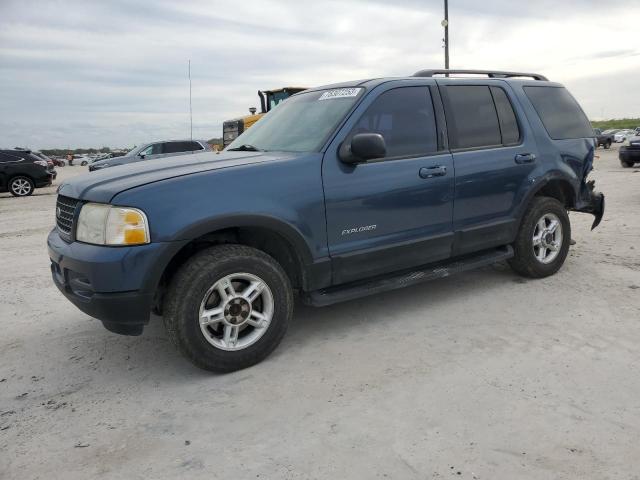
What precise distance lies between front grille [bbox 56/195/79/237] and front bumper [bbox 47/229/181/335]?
0.32 metres

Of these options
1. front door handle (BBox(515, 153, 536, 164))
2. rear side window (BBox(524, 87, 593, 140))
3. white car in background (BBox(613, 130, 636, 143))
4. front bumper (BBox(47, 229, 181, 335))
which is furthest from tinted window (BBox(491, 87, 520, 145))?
white car in background (BBox(613, 130, 636, 143))

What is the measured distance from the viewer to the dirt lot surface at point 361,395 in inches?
95.3

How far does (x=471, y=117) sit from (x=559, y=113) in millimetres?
1324

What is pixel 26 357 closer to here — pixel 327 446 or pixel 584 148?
pixel 327 446

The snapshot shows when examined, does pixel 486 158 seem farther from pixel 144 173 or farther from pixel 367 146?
pixel 144 173

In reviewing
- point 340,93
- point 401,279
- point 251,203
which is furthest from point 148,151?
point 251,203

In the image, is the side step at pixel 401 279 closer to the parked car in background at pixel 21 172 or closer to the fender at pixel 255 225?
the fender at pixel 255 225

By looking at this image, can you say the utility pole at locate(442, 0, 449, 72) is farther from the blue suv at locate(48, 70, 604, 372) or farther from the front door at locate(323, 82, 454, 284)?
the front door at locate(323, 82, 454, 284)

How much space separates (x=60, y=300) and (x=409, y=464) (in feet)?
12.8

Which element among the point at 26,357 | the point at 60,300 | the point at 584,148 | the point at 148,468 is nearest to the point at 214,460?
the point at 148,468

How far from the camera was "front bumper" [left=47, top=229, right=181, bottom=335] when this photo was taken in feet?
9.84

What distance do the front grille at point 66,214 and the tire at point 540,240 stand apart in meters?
3.78

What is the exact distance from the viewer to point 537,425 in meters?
2.62

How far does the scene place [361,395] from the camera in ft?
9.82
